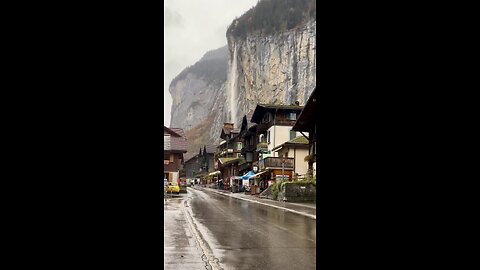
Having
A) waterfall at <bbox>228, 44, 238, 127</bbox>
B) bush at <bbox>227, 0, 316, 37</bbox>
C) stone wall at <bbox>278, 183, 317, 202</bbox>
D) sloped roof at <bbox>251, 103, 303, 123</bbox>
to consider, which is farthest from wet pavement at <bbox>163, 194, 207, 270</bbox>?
waterfall at <bbox>228, 44, 238, 127</bbox>

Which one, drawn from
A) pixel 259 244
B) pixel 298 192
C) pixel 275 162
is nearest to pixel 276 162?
pixel 275 162

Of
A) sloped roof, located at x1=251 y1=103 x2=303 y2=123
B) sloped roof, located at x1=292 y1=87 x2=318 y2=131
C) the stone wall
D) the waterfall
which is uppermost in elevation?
the waterfall

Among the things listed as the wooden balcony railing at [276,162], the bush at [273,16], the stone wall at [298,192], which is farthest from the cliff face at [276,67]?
the stone wall at [298,192]

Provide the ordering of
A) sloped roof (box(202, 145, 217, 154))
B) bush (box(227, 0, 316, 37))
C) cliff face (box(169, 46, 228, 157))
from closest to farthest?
bush (box(227, 0, 316, 37))
sloped roof (box(202, 145, 217, 154))
cliff face (box(169, 46, 228, 157))

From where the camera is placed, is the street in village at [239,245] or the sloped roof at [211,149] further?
the sloped roof at [211,149]

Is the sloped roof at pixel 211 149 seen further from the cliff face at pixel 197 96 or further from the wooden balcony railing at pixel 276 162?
the wooden balcony railing at pixel 276 162

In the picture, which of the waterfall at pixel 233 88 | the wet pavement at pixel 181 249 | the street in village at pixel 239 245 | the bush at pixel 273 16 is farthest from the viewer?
the waterfall at pixel 233 88

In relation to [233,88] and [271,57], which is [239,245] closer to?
[271,57]

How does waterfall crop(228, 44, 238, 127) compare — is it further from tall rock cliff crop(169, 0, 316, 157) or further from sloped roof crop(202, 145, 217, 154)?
sloped roof crop(202, 145, 217, 154)

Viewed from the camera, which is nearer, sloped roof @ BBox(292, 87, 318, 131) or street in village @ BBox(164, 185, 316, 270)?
street in village @ BBox(164, 185, 316, 270)
